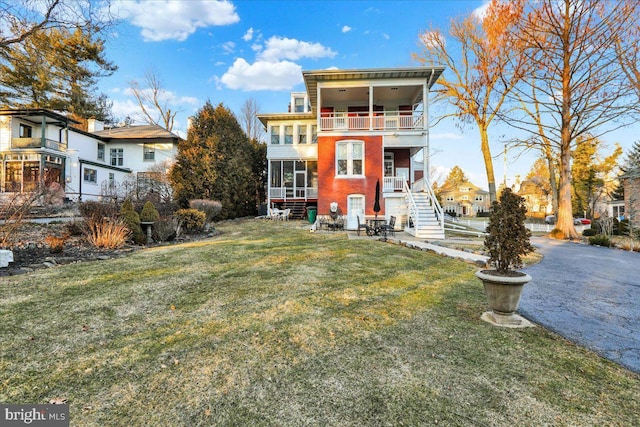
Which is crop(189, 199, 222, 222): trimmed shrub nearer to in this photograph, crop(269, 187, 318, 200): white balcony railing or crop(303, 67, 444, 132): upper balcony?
crop(269, 187, 318, 200): white balcony railing

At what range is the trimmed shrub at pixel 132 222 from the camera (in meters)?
9.60

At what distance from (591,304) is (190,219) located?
12753 millimetres

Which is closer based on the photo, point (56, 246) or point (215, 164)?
point (56, 246)

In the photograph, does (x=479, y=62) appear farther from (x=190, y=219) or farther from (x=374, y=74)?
(x=190, y=219)

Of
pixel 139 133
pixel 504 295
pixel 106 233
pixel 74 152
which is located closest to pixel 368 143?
pixel 106 233

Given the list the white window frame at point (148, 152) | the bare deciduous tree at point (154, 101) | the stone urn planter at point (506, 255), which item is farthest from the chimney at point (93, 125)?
the stone urn planter at point (506, 255)

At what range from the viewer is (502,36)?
16375 mm

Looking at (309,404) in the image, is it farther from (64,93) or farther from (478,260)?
(64,93)

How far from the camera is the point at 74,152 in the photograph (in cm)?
2247

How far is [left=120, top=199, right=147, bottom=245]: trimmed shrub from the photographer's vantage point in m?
9.60

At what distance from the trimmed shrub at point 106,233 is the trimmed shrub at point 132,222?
41 centimetres

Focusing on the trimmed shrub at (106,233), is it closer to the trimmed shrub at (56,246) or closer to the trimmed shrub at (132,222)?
the trimmed shrub at (132,222)

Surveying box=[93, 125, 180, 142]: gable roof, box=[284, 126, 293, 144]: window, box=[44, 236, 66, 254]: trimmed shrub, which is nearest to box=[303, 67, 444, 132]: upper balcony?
box=[284, 126, 293, 144]: window

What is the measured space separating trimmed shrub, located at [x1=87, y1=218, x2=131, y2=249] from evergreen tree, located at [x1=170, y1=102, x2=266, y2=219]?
969cm
